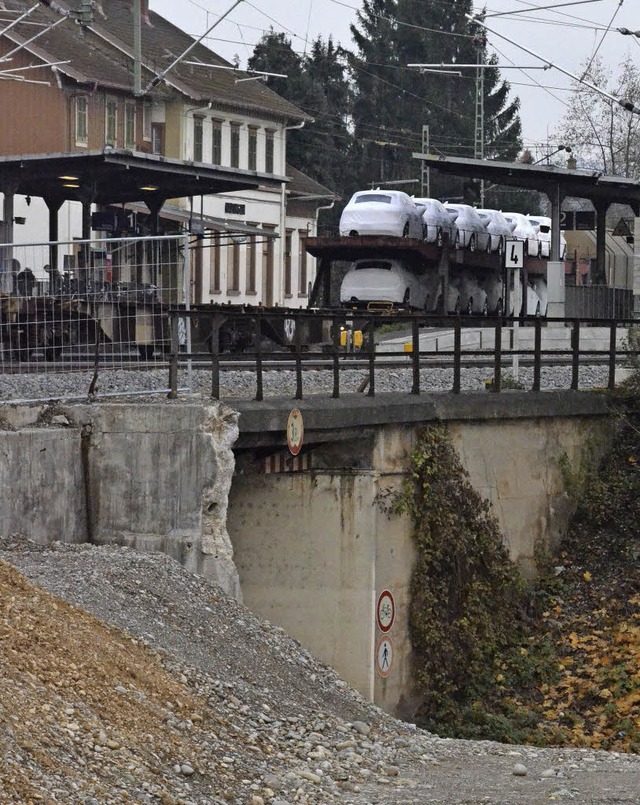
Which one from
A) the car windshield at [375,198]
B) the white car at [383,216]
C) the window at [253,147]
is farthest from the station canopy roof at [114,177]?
the window at [253,147]

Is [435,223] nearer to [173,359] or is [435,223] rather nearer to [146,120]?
[146,120]

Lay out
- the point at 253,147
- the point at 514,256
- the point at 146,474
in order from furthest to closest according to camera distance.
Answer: the point at 253,147
the point at 514,256
the point at 146,474

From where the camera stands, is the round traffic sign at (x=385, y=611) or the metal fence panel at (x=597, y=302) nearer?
the round traffic sign at (x=385, y=611)

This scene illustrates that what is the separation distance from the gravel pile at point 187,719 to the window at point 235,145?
56.2 meters

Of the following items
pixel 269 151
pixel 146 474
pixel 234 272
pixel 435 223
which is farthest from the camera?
pixel 269 151

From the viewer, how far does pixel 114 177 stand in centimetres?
3378

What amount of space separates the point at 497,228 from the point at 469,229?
2450mm

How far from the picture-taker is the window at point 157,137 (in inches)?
2552

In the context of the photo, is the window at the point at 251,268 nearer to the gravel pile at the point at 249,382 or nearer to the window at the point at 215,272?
the window at the point at 215,272

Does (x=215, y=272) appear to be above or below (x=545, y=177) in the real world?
below

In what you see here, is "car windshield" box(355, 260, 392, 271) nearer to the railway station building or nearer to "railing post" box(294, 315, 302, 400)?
the railway station building

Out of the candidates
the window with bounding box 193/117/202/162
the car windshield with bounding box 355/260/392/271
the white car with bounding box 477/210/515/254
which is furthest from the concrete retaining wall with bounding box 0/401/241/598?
the window with bounding box 193/117/202/162

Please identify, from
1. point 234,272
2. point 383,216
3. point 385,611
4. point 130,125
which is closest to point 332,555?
point 385,611

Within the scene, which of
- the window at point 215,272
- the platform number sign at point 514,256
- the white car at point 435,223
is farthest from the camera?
the window at point 215,272
